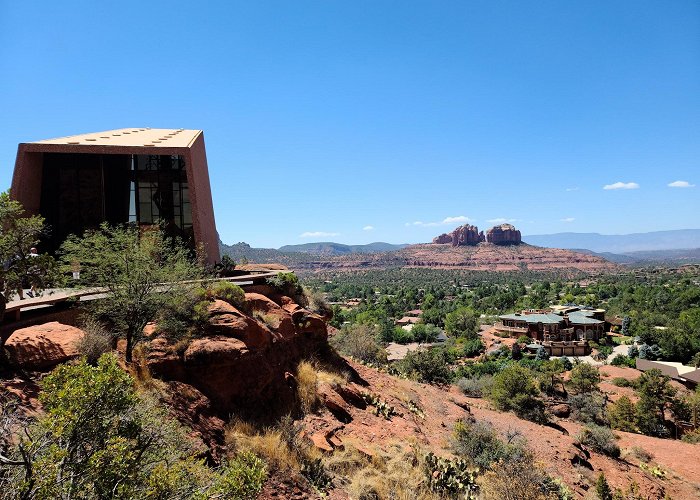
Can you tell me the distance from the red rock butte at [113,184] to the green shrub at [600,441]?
18805 millimetres

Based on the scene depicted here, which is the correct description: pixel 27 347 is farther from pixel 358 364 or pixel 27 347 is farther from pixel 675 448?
pixel 675 448

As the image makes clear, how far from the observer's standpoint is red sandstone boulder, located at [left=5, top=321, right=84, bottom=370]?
26.6 feet

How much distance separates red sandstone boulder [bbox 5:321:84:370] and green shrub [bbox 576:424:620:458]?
18860 mm

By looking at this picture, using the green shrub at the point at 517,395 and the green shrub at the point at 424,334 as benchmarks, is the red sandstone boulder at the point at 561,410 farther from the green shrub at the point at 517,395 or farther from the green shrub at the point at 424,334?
the green shrub at the point at 424,334

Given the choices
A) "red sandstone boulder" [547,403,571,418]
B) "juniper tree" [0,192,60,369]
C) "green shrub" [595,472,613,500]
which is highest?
"juniper tree" [0,192,60,369]

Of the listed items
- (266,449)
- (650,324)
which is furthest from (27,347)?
(650,324)

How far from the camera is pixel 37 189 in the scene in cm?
1777

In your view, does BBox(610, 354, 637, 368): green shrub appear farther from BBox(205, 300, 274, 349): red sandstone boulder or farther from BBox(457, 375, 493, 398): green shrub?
BBox(205, 300, 274, 349): red sandstone boulder

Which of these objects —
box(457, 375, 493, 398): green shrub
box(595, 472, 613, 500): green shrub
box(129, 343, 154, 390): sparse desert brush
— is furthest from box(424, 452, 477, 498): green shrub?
box(457, 375, 493, 398): green shrub

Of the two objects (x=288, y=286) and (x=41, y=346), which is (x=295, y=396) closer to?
(x=288, y=286)

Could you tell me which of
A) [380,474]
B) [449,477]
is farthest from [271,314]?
[449,477]

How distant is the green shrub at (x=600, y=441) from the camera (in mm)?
16688

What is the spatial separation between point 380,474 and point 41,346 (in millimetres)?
7984

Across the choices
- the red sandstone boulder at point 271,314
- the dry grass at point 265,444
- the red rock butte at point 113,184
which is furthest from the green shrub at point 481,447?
the red rock butte at point 113,184
